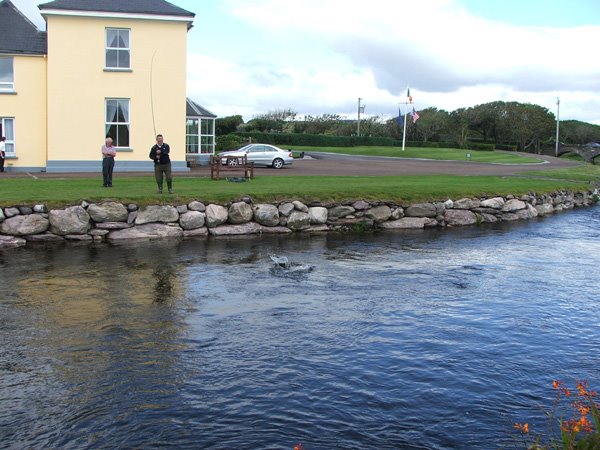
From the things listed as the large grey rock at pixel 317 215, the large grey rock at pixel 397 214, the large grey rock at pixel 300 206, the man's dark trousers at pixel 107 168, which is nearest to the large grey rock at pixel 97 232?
the man's dark trousers at pixel 107 168

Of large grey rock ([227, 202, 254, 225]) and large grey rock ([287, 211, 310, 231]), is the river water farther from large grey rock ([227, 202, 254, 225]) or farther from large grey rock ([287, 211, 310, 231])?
large grey rock ([287, 211, 310, 231])

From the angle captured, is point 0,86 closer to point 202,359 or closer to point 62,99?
point 62,99

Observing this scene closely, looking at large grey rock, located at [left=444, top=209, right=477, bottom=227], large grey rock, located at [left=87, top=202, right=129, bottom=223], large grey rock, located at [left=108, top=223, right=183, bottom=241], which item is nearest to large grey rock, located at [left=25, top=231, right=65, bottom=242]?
large grey rock, located at [left=87, top=202, right=129, bottom=223]

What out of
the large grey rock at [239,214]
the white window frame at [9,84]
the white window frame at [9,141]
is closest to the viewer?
the large grey rock at [239,214]

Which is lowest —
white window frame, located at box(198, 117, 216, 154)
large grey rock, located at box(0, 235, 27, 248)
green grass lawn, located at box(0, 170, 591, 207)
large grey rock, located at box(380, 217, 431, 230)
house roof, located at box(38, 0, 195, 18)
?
large grey rock, located at box(0, 235, 27, 248)

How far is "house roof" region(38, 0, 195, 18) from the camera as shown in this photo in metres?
30.6

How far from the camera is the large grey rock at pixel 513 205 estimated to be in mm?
24000

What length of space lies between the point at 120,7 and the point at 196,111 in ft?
30.8

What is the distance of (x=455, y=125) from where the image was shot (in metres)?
98.2

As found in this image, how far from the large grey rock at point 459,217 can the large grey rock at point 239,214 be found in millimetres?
6743

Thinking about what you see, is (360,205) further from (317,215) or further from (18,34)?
(18,34)

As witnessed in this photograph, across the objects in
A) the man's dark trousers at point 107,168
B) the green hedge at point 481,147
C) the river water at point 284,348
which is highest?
the green hedge at point 481,147

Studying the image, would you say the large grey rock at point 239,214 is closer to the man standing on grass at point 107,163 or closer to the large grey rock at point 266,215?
the large grey rock at point 266,215

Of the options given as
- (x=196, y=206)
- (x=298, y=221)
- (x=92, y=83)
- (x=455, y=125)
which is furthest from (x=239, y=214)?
(x=455, y=125)
